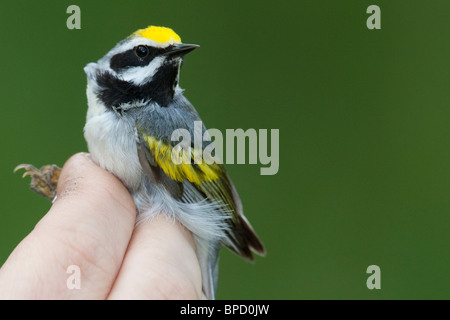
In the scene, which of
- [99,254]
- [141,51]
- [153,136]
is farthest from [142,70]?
[99,254]

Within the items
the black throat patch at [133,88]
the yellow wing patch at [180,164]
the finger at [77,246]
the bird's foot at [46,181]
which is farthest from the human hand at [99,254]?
the bird's foot at [46,181]

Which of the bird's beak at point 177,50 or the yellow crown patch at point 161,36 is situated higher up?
the yellow crown patch at point 161,36

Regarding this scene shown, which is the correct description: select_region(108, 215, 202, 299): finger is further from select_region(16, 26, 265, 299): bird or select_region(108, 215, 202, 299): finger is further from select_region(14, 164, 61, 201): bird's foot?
select_region(14, 164, 61, 201): bird's foot

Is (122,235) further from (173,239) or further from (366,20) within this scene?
(366,20)

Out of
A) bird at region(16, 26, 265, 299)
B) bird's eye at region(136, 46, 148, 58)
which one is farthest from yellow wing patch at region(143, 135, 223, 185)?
bird's eye at region(136, 46, 148, 58)

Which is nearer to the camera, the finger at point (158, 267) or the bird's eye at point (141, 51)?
the finger at point (158, 267)

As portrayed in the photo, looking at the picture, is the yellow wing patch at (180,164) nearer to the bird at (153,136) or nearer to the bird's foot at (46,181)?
the bird at (153,136)

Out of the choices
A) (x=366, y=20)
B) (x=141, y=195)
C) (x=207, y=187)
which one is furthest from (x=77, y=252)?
(x=366, y=20)
